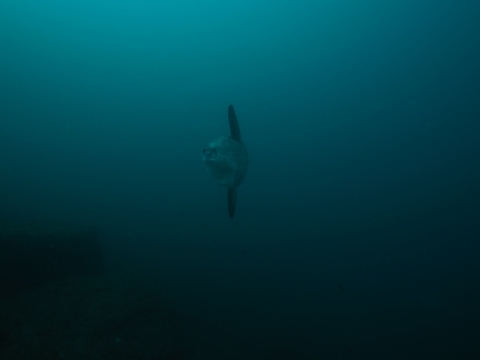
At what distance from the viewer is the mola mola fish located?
5.15 meters

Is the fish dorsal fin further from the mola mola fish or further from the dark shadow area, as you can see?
the dark shadow area

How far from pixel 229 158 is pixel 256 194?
33.6 meters

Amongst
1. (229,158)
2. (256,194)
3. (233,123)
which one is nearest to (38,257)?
(229,158)

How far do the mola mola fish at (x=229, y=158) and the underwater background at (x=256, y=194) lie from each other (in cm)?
374

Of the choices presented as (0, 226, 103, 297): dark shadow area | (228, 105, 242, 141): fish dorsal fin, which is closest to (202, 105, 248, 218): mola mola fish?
(228, 105, 242, 141): fish dorsal fin

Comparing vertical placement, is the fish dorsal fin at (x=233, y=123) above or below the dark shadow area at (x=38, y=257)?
above

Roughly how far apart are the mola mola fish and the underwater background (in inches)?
Result: 147

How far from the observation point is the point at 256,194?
3869 cm

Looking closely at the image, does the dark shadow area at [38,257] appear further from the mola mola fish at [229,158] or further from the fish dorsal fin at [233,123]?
the fish dorsal fin at [233,123]

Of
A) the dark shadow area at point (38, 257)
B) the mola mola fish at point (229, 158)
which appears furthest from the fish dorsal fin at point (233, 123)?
the dark shadow area at point (38, 257)

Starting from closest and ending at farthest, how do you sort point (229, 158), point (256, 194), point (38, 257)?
point (229, 158) < point (38, 257) < point (256, 194)

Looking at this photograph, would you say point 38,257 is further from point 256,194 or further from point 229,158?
point 256,194

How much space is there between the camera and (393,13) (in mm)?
40906

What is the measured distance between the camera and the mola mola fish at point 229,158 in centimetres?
515
